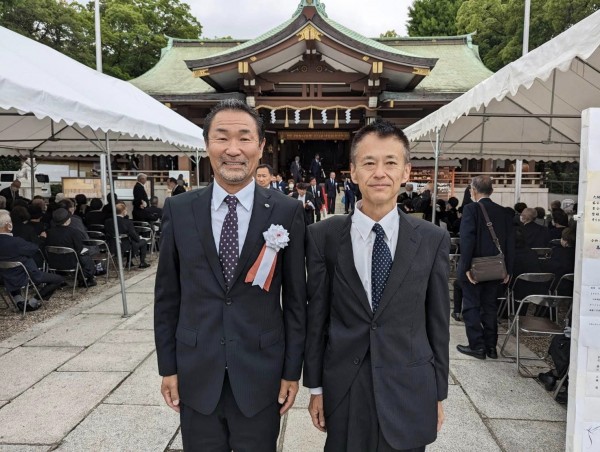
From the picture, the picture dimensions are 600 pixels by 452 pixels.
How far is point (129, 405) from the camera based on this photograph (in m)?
3.15

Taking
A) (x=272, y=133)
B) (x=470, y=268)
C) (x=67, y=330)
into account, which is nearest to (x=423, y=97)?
(x=272, y=133)

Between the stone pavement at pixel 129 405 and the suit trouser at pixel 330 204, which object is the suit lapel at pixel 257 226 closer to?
the stone pavement at pixel 129 405

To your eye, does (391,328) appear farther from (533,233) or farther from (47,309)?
(533,233)

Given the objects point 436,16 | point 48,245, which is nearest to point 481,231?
point 48,245

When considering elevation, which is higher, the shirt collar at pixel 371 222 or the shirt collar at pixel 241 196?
the shirt collar at pixel 241 196

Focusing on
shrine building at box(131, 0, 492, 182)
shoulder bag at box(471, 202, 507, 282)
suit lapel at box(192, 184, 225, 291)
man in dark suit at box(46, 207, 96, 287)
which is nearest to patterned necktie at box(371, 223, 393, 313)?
suit lapel at box(192, 184, 225, 291)

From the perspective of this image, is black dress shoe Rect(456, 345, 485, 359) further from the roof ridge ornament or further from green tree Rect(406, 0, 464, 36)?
green tree Rect(406, 0, 464, 36)

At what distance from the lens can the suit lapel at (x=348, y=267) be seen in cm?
159

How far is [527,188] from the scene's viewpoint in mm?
15102

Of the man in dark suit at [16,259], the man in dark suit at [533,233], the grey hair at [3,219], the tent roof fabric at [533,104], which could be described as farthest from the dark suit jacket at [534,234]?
the grey hair at [3,219]

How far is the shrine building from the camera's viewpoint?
12773 mm

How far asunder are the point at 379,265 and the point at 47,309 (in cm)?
544

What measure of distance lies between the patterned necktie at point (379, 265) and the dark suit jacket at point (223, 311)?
275 mm

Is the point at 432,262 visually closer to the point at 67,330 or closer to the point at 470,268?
the point at 470,268
